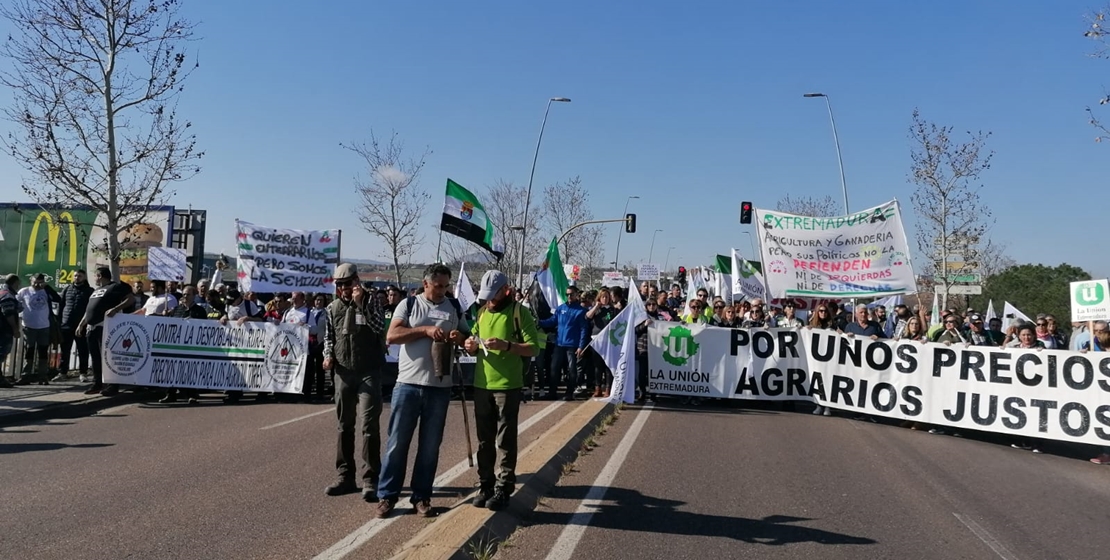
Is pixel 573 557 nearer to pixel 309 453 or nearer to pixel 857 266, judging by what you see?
pixel 309 453

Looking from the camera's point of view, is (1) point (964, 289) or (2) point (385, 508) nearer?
(2) point (385, 508)

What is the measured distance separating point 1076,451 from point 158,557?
1121 centimetres

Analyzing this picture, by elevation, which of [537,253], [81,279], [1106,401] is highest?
[537,253]

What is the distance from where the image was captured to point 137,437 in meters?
9.65

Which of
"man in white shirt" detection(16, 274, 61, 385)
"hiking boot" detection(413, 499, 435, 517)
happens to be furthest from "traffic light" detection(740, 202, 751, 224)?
"hiking boot" detection(413, 499, 435, 517)

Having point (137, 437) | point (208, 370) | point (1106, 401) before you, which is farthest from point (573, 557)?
point (208, 370)

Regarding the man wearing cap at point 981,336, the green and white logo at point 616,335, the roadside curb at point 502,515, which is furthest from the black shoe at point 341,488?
the man wearing cap at point 981,336

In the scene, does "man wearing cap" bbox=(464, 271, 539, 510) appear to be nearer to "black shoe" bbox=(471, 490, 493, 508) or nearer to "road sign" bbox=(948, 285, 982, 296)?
"black shoe" bbox=(471, 490, 493, 508)

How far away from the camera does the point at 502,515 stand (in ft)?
19.3

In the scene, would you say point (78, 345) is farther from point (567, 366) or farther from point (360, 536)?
point (360, 536)

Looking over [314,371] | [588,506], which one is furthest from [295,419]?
[588,506]

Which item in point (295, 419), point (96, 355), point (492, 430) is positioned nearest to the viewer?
point (492, 430)

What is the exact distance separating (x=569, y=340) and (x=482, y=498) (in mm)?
8054

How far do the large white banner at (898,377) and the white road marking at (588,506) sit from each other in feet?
13.6
